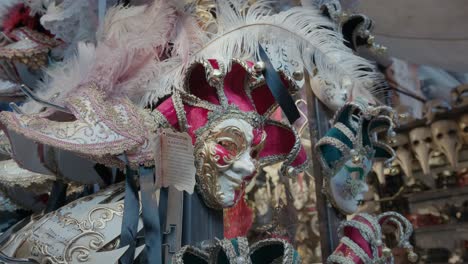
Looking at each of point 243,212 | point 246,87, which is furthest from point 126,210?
point 243,212

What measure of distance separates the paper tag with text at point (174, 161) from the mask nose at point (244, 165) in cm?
6

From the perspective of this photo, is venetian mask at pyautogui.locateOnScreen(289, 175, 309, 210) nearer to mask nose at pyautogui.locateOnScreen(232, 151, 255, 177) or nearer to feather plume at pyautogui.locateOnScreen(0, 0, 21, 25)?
mask nose at pyautogui.locateOnScreen(232, 151, 255, 177)

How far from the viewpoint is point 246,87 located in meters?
0.74

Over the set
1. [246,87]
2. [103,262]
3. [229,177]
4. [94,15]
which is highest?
[94,15]

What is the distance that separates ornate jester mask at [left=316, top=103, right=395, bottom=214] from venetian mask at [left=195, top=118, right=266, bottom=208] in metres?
Answer: 0.21

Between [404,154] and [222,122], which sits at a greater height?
[404,154]

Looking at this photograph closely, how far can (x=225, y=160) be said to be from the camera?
0.67 m

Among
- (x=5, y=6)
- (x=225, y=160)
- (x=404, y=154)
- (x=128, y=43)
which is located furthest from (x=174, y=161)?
(x=404, y=154)

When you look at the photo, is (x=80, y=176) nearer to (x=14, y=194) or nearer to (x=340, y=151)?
(x=14, y=194)

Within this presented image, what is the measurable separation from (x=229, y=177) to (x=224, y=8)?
25 cm

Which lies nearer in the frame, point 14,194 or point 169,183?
point 169,183

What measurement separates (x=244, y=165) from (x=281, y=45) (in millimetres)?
182

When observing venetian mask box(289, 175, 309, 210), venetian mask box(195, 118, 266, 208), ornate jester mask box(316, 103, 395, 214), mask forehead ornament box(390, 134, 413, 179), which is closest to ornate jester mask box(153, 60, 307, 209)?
venetian mask box(195, 118, 266, 208)

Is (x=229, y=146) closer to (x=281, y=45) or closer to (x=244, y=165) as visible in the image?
(x=244, y=165)
